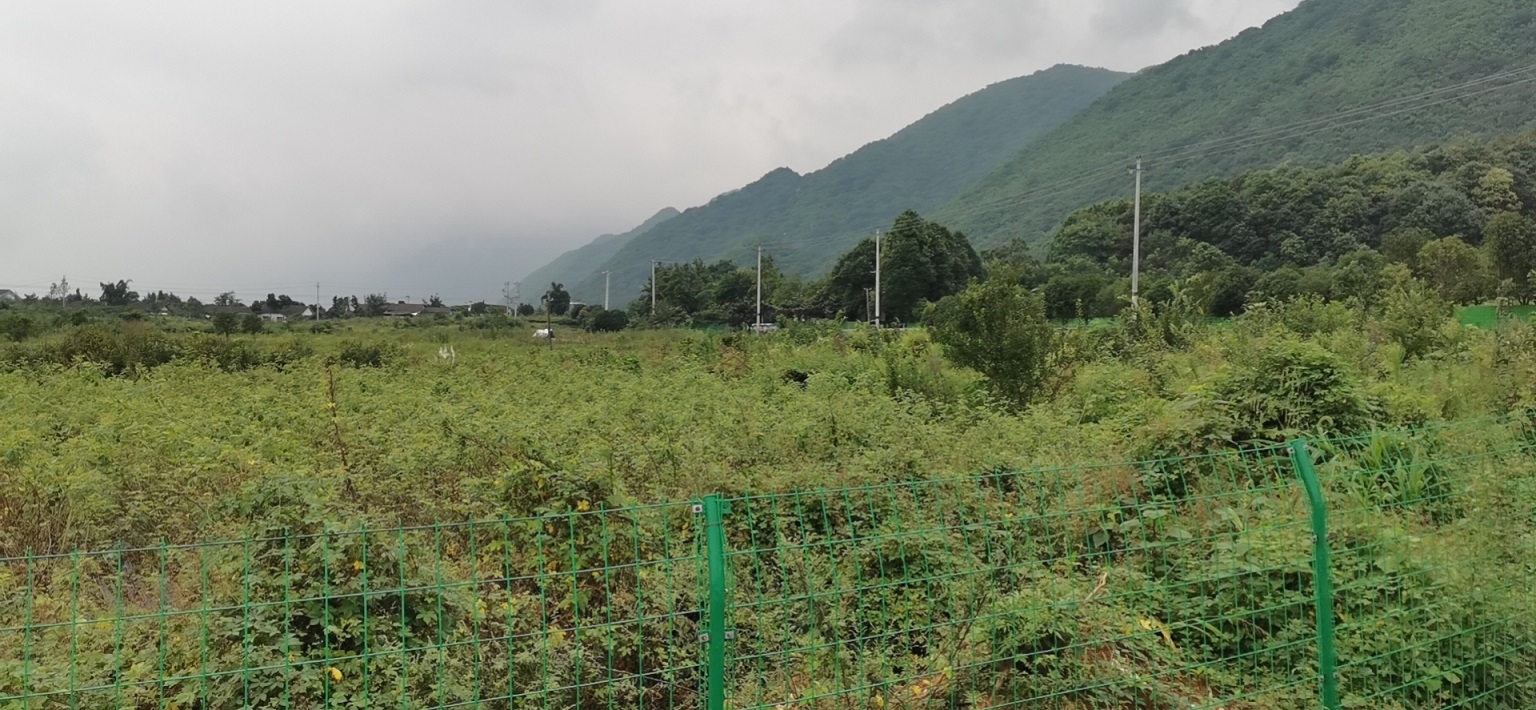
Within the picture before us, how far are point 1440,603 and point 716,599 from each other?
10.4 ft

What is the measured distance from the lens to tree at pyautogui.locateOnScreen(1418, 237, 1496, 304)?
28872 millimetres

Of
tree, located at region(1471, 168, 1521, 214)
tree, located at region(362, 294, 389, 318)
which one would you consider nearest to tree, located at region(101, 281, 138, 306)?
tree, located at region(362, 294, 389, 318)

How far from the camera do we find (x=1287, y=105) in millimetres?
80688

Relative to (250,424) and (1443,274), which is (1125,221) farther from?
(250,424)

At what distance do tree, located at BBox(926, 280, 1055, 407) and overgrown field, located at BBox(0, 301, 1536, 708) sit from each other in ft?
1.16

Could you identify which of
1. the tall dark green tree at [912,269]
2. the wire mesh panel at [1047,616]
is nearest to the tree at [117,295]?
the tall dark green tree at [912,269]

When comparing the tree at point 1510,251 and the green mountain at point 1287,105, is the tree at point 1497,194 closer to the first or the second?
the green mountain at point 1287,105

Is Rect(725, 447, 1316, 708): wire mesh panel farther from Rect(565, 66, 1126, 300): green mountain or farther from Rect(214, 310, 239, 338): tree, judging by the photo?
Rect(565, 66, 1126, 300): green mountain

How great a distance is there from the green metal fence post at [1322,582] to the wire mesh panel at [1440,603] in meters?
0.27

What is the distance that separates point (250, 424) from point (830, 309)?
52.8 metres

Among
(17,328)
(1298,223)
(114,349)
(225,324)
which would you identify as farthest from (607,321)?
(1298,223)

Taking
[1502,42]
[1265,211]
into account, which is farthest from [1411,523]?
[1502,42]

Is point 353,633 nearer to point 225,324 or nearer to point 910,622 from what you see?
point 910,622

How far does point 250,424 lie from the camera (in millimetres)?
8445
